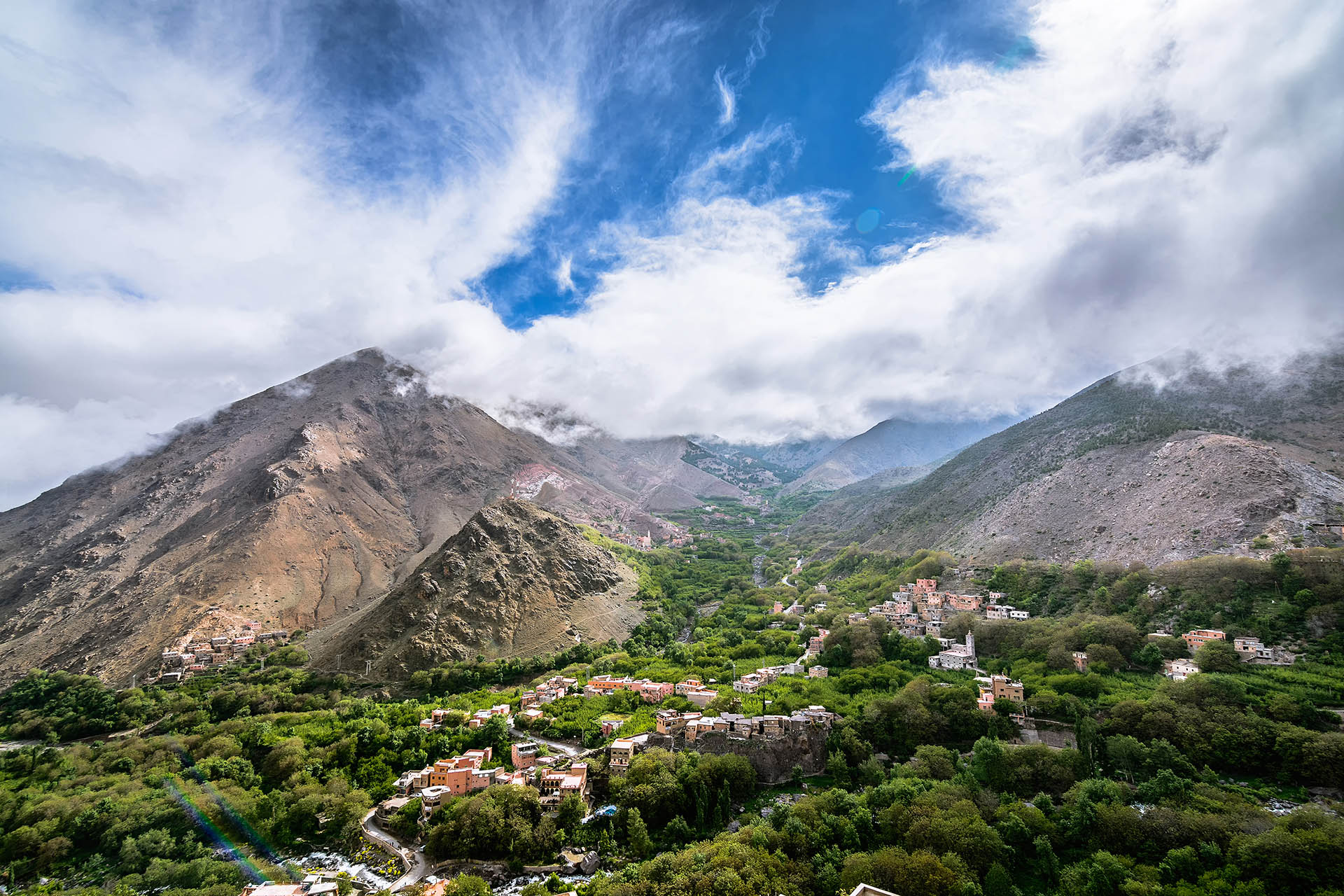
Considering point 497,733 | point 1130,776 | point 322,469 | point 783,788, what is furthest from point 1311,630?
point 322,469

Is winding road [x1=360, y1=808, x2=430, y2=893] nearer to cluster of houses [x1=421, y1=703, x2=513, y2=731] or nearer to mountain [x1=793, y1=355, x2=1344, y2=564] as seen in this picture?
cluster of houses [x1=421, y1=703, x2=513, y2=731]

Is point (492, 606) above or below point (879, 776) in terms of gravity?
above

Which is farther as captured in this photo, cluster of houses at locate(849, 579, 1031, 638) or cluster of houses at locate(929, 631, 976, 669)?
cluster of houses at locate(849, 579, 1031, 638)

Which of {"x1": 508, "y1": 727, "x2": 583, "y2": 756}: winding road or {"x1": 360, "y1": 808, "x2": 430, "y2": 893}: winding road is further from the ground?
{"x1": 508, "y1": 727, "x2": 583, "y2": 756}: winding road

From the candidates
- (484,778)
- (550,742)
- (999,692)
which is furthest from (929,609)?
(484,778)

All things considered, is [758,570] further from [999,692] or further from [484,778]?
[484,778]

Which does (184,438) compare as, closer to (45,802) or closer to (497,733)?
(45,802)

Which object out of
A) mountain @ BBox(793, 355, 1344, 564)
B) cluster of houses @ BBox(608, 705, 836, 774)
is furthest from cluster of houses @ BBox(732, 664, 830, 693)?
mountain @ BBox(793, 355, 1344, 564)
